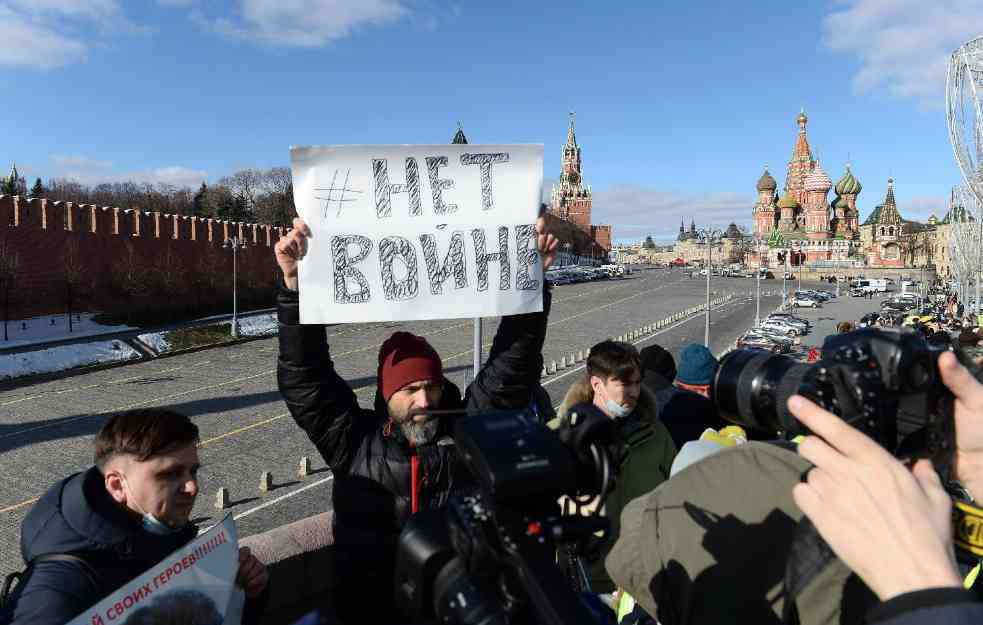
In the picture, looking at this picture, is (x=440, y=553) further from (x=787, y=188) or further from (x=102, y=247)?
(x=787, y=188)

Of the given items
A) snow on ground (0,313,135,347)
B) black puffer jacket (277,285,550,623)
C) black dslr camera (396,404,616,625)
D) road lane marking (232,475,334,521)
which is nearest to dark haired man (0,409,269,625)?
black puffer jacket (277,285,550,623)

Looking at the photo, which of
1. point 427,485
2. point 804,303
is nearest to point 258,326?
point 427,485

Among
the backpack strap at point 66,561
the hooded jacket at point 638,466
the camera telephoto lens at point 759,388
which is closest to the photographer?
the camera telephoto lens at point 759,388

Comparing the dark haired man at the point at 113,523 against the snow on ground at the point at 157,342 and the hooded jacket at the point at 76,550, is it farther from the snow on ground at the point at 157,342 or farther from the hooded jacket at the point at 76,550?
the snow on ground at the point at 157,342

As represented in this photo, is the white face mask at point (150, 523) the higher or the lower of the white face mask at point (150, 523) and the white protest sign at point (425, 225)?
the lower

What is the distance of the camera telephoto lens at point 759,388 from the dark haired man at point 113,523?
1430 mm

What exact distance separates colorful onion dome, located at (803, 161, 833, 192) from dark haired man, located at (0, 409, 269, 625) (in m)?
105

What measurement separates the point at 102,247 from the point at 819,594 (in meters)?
39.4

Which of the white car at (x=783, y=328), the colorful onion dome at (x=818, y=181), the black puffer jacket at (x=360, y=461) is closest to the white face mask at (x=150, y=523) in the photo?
the black puffer jacket at (x=360, y=461)

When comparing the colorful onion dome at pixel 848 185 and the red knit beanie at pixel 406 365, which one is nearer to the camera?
the red knit beanie at pixel 406 365

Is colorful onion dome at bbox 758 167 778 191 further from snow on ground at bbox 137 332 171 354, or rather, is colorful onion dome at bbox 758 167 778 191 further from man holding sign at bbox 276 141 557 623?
man holding sign at bbox 276 141 557 623

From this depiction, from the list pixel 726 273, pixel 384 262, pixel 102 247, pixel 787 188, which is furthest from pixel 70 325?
pixel 787 188

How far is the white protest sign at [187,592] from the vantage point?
5.09 ft

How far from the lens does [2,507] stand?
10656mm
